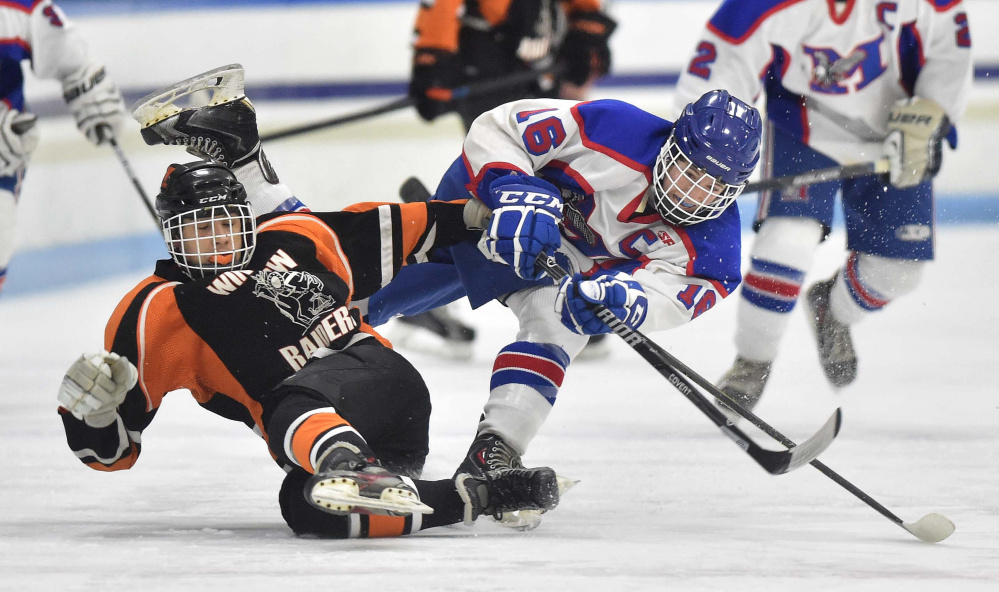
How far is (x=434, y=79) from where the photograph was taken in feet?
14.4

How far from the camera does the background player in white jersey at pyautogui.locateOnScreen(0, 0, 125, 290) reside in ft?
11.2

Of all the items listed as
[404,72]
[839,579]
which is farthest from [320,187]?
[839,579]

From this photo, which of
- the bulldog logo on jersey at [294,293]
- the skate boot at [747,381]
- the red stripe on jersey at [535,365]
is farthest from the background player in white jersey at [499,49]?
the bulldog logo on jersey at [294,293]

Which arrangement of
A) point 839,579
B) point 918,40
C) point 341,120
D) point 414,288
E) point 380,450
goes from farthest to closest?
point 341,120 → point 918,40 → point 414,288 → point 380,450 → point 839,579

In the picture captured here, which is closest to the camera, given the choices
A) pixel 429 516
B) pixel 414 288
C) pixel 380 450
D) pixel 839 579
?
pixel 839 579

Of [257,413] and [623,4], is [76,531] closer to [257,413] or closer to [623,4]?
[257,413]

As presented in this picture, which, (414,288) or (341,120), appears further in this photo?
(341,120)

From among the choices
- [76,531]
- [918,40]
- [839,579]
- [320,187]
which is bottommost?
[320,187]

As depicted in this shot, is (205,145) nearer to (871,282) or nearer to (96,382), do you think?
(96,382)

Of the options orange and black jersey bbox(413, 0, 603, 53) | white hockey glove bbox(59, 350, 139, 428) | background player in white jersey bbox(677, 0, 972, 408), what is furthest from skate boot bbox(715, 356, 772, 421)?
orange and black jersey bbox(413, 0, 603, 53)

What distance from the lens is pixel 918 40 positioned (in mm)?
3162

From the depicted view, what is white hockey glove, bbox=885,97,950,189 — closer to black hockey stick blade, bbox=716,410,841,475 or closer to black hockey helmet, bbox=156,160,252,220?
black hockey stick blade, bbox=716,410,841,475

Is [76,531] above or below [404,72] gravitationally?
above

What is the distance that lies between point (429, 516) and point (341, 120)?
2481mm
